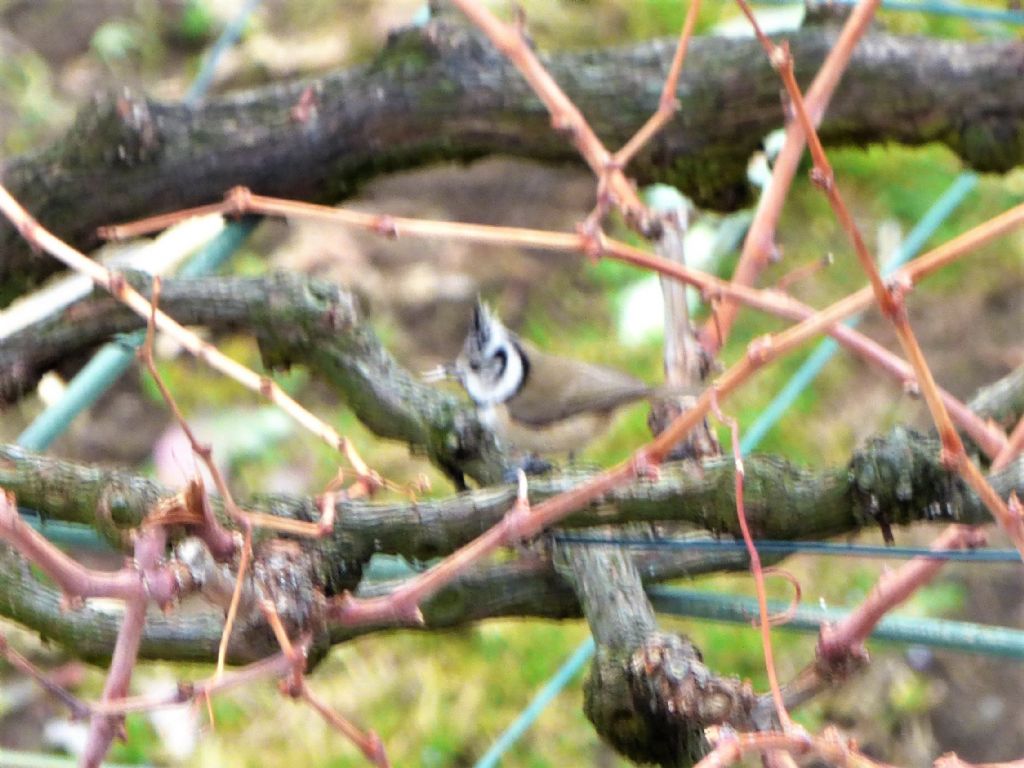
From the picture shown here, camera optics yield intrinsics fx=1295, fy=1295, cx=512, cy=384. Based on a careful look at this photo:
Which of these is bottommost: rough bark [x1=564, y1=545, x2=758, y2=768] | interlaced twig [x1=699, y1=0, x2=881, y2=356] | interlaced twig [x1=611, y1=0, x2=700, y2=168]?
rough bark [x1=564, y1=545, x2=758, y2=768]

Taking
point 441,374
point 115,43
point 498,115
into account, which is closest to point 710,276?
point 498,115

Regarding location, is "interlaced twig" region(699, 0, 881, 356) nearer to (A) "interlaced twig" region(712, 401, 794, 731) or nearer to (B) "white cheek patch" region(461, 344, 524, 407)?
(A) "interlaced twig" region(712, 401, 794, 731)

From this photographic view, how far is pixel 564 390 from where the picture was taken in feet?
7.45

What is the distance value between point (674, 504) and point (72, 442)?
96.8 inches

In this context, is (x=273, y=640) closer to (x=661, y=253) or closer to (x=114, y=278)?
(x=114, y=278)

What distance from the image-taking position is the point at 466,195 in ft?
12.8

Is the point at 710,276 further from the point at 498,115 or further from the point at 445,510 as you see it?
the point at 498,115

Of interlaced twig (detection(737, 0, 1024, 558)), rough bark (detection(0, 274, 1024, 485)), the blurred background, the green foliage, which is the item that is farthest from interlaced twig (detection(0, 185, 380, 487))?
the green foliage

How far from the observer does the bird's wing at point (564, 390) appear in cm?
219

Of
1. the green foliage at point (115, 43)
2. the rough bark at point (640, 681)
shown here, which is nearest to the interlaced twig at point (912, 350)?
the rough bark at point (640, 681)

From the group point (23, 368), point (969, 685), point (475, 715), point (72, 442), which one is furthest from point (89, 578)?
point (72, 442)

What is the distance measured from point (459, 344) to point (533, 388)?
120 cm

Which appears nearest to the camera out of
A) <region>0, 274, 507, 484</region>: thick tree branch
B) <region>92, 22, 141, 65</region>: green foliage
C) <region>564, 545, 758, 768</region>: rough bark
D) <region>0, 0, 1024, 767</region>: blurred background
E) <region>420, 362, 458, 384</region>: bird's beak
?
<region>564, 545, 758, 768</region>: rough bark

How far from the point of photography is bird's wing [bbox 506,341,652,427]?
2186 millimetres
